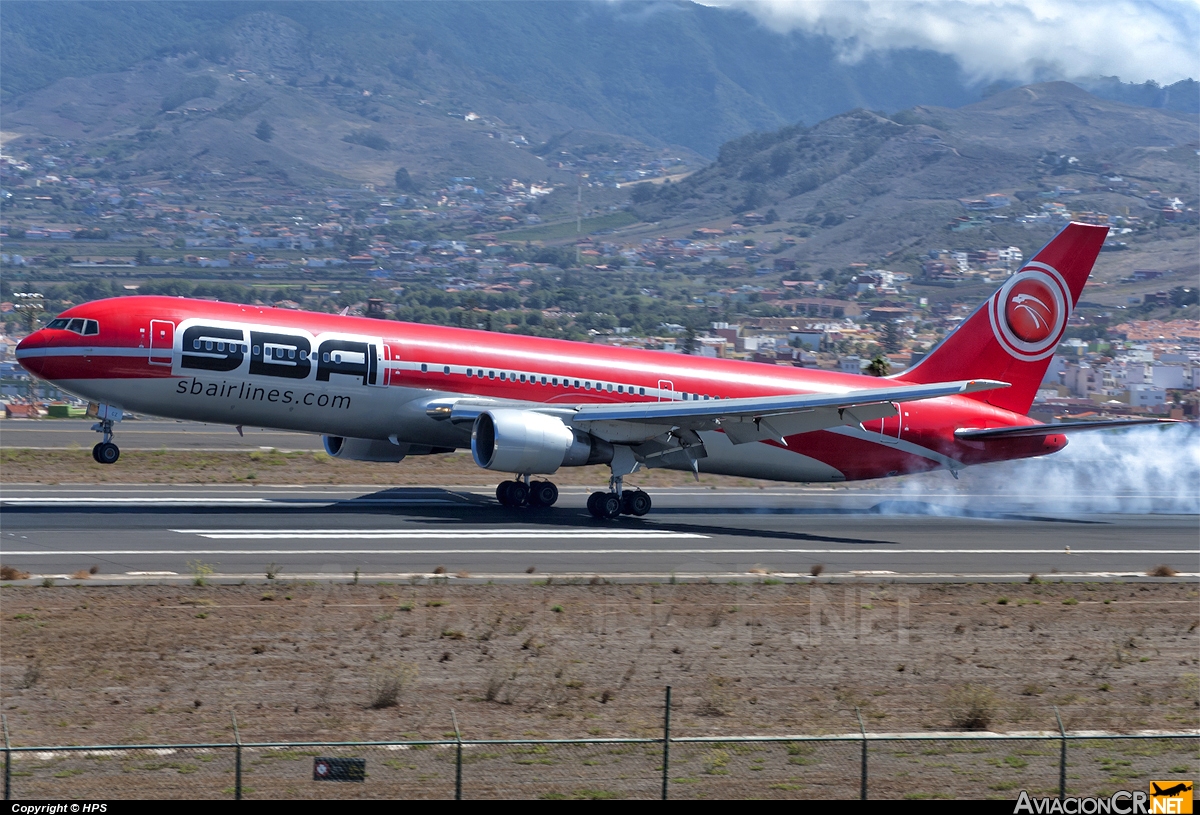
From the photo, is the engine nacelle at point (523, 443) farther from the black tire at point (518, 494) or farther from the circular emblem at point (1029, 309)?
the circular emblem at point (1029, 309)

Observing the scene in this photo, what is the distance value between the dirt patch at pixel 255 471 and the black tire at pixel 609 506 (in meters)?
10.8

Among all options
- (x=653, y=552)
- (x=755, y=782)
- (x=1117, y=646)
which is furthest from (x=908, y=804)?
(x=653, y=552)

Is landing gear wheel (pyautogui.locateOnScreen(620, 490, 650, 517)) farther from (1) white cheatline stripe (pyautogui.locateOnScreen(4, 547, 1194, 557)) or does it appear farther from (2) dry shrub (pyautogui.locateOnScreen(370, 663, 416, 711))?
(2) dry shrub (pyautogui.locateOnScreen(370, 663, 416, 711))

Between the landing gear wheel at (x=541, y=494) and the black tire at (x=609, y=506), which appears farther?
the landing gear wheel at (x=541, y=494)

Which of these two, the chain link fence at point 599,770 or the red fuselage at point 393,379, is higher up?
the red fuselage at point 393,379

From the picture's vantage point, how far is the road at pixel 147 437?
190 feet

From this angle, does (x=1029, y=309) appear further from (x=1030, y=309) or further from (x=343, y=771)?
(x=343, y=771)

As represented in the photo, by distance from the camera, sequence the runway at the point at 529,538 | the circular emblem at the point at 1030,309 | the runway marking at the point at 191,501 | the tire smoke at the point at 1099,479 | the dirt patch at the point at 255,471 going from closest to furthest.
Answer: the runway at the point at 529,538 → the runway marking at the point at 191,501 → the circular emblem at the point at 1030,309 → the dirt patch at the point at 255,471 → the tire smoke at the point at 1099,479

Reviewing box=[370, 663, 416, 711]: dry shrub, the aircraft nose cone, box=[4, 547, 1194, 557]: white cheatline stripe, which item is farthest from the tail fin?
box=[370, 663, 416, 711]: dry shrub

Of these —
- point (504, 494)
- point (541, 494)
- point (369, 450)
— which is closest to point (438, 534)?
point (504, 494)

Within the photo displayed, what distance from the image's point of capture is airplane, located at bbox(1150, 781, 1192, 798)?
12.3 metres

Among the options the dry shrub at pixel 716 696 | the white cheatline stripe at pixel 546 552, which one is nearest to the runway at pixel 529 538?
the white cheatline stripe at pixel 546 552

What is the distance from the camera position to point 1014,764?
1442cm

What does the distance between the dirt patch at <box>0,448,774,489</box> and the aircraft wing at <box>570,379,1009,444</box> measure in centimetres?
1215
